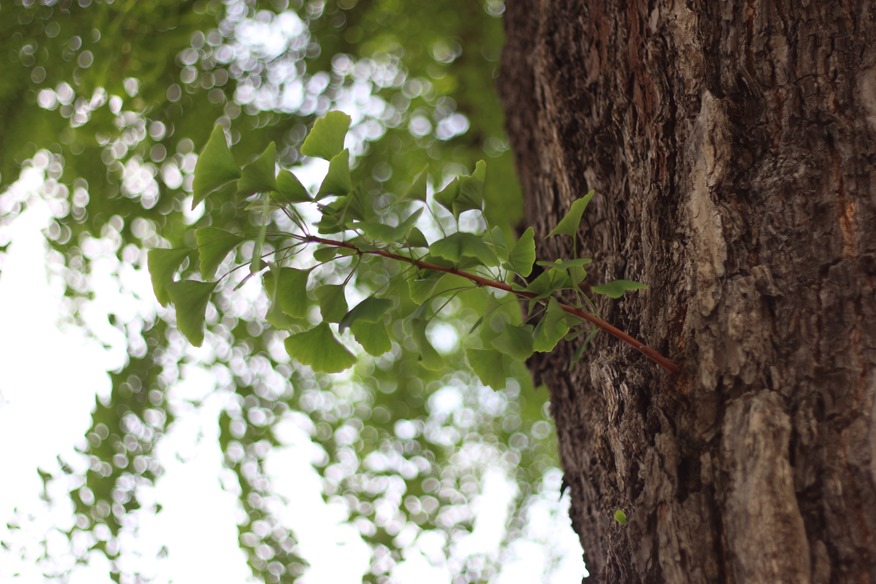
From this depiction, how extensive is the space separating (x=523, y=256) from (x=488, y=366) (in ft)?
0.45

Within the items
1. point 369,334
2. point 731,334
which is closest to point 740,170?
point 731,334

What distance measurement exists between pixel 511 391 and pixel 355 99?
3.17ft

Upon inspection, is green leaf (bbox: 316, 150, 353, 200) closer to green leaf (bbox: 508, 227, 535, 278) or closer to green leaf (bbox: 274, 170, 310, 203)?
green leaf (bbox: 274, 170, 310, 203)

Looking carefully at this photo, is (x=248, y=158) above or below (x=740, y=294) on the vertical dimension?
above

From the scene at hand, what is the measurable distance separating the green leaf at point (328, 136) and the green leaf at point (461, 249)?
14 cm

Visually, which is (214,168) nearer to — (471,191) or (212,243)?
(212,243)

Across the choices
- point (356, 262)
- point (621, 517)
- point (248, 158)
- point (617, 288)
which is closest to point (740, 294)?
point (617, 288)

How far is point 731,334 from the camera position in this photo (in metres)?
0.56

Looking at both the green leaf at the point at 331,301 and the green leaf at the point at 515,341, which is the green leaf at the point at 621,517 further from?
the green leaf at the point at 331,301

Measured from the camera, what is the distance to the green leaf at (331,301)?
0.60m

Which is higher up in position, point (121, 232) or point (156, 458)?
point (121, 232)

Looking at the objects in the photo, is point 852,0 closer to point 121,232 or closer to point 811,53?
point 811,53

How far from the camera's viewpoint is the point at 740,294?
572 mm

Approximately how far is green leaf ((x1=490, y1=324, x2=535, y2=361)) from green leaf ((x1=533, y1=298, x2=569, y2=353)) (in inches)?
0.6
